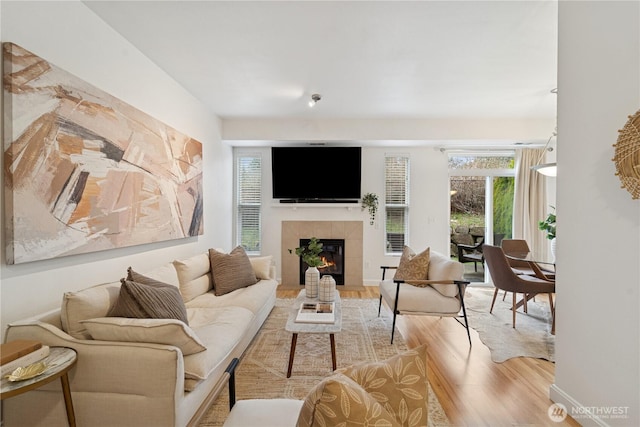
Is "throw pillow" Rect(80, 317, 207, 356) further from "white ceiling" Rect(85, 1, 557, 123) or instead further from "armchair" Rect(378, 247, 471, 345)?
"white ceiling" Rect(85, 1, 557, 123)

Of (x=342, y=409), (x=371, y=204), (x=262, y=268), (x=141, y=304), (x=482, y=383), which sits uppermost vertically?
(x=371, y=204)

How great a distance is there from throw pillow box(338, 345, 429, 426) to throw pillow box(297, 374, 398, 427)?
6.6 inches

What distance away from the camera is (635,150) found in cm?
149

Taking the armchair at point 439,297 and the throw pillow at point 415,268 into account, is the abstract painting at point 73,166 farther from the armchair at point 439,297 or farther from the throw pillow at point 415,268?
the throw pillow at point 415,268

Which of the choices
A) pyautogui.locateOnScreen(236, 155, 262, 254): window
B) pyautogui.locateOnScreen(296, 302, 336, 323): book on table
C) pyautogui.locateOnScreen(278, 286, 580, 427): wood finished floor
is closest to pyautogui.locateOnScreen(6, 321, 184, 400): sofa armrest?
pyautogui.locateOnScreen(296, 302, 336, 323): book on table

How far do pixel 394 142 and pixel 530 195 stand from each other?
2597mm

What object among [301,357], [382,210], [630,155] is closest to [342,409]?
[630,155]

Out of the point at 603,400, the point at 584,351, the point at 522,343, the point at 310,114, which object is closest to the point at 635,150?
the point at 584,351

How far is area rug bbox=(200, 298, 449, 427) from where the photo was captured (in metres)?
2.08

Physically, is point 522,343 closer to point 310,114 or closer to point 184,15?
point 310,114

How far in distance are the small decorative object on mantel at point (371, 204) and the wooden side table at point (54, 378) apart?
14.5 feet

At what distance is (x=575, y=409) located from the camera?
1.89m

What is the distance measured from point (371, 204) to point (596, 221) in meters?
3.55

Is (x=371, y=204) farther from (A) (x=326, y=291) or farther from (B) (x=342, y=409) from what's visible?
(B) (x=342, y=409)
